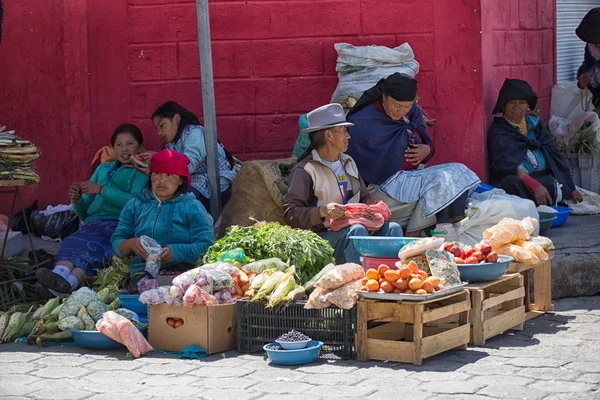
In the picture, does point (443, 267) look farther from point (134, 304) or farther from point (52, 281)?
point (52, 281)

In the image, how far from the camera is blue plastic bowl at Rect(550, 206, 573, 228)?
839cm

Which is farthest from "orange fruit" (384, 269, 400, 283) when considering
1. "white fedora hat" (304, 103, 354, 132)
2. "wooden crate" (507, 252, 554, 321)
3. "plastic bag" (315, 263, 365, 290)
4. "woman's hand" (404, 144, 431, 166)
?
"woman's hand" (404, 144, 431, 166)

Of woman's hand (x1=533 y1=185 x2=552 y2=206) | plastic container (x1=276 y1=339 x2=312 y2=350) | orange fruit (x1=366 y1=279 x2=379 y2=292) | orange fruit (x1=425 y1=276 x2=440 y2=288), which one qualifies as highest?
woman's hand (x1=533 y1=185 x2=552 y2=206)

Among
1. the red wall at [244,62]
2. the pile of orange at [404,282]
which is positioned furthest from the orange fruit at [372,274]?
the red wall at [244,62]

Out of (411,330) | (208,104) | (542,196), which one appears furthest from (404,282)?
(542,196)

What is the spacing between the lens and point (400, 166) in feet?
25.2

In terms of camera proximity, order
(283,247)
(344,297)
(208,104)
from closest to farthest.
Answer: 1. (344,297)
2. (283,247)
3. (208,104)

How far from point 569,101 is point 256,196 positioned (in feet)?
12.7

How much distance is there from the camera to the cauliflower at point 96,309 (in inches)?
241

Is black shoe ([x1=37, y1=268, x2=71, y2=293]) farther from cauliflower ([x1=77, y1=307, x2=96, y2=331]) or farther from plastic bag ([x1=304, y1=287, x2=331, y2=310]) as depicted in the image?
plastic bag ([x1=304, y1=287, x2=331, y2=310])

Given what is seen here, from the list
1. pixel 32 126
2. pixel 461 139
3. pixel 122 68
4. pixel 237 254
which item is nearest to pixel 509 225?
pixel 237 254

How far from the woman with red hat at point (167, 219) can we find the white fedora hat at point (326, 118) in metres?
0.90

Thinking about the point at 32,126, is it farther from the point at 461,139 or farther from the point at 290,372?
the point at 290,372

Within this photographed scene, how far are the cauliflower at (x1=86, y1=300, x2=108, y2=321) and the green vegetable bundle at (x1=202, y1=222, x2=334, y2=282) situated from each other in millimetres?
736
